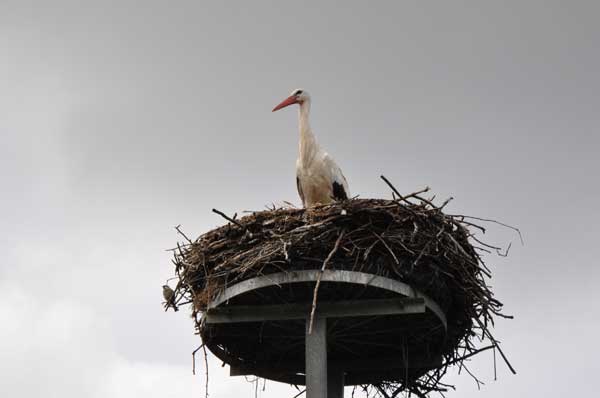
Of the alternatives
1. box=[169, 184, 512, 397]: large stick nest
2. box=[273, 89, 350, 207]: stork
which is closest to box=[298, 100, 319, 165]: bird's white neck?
box=[273, 89, 350, 207]: stork

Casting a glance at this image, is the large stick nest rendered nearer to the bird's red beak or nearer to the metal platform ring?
the metal platform ring

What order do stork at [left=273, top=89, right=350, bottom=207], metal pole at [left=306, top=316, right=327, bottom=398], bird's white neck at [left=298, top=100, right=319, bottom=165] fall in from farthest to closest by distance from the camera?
bird's white neck at [left=298, top=100, right=319, bottom=165] → stork at [left=273, top=89, right=350, bottom=207] → metal pole at [left=306, top=316, right=327, bottom=398]

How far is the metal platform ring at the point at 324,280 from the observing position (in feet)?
28.2

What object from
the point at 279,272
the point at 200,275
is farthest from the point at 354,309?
the point at 200,275

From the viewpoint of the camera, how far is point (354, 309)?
888 cm

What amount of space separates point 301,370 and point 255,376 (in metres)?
0.46

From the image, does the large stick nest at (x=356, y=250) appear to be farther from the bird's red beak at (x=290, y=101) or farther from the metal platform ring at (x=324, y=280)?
the bird's red beak at (x=290, y=101)

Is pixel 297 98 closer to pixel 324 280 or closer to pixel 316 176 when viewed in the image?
pixel 316 176

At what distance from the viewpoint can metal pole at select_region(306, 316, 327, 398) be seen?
28.1 feet

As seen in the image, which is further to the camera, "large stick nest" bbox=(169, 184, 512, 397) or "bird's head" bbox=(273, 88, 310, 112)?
"bird's head" bbox=(273, 88, 310, 112)

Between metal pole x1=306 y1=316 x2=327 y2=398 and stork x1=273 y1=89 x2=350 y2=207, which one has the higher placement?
stork x1=273 y1=89 x2=350 y2=207

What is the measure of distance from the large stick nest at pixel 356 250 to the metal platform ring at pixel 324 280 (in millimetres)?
72

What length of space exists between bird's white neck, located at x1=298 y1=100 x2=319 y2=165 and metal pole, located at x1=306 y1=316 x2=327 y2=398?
2.71m

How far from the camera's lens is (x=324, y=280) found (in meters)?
8.57
